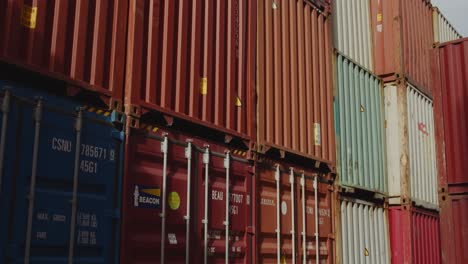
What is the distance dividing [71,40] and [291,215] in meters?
4.56

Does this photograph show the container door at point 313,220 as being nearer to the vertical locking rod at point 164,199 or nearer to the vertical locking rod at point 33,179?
the vertical locking rod at point 164,199

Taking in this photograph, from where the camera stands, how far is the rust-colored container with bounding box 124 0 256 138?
21.4 feet

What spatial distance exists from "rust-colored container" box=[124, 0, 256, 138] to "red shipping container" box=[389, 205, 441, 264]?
5.27 m

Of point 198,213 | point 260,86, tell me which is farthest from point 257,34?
point 198,213

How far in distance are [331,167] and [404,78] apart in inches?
155

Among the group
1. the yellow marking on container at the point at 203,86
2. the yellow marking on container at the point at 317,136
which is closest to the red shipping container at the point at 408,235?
the yellow marking on container at the point at 317,136

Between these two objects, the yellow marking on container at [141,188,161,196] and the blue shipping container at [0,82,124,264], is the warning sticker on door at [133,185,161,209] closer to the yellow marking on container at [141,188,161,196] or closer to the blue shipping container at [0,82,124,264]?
the yellow marking on container at [141,188,161,196]

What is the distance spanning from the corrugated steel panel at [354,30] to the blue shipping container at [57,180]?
698cm

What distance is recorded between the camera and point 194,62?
7.32 metres

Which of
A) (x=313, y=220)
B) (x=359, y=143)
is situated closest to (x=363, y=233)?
(x=359, y=143)

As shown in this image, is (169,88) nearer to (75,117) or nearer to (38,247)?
(75,117)

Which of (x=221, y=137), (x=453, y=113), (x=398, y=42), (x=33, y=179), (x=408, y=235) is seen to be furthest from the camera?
(x=398, y=42)

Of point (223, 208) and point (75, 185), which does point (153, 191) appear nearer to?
point (75, 185)

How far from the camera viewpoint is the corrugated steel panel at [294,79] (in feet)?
29.2
